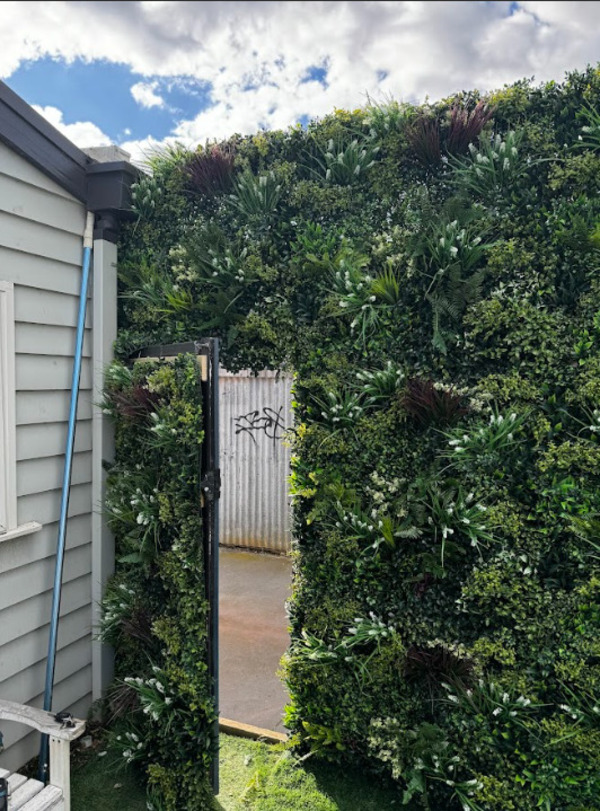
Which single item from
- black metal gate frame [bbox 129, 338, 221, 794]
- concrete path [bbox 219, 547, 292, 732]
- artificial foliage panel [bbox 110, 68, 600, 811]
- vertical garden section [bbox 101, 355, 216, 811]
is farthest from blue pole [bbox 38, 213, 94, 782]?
concrete path [bbox 219, 547, 292, 732]

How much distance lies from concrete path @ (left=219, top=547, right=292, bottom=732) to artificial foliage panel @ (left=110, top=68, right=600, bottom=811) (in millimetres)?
831

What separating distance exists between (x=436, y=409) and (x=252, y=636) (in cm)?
312

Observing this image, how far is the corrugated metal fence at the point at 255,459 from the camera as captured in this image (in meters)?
6.91

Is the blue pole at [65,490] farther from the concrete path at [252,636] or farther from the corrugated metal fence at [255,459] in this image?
the corrugated metal fence at [255,459]

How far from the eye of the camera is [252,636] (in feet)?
16.1

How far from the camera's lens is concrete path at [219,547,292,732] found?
3855mm

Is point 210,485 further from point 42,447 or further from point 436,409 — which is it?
point 436,409

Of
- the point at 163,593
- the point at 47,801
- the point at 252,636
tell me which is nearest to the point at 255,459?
the point at 252,636

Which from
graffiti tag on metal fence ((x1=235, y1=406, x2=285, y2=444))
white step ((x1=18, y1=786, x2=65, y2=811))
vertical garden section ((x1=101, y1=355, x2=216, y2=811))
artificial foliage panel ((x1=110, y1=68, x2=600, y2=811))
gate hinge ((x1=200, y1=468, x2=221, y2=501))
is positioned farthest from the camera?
graffiti tag on metal fence ((x1=235, y1=406, x2=285, y2=444))

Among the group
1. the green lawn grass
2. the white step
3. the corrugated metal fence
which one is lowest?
the green lawn grass

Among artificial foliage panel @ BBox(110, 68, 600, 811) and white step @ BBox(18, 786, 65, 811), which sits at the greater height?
artificial foliage panel @ BBox(110, 68, 600, 811)

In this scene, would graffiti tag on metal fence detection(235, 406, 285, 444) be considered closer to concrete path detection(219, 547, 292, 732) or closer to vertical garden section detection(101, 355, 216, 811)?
concrete path detection(219, 547, 292, 732)

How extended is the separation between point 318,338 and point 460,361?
2.57 feet

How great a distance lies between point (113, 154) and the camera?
335 centimetres
